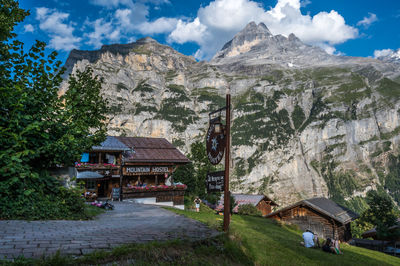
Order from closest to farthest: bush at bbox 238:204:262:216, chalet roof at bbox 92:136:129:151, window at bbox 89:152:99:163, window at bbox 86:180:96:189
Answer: chalet roof at bbox 92:136:129:151 < window at bbox 86:180:96:189 < window at bbox 89:152:99:163 < bush at bbox 238:204:262:216

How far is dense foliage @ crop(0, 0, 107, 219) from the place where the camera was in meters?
8.69

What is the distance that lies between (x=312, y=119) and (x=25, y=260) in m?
213

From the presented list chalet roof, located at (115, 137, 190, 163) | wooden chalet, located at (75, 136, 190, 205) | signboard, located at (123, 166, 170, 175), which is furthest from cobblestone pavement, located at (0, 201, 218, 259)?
chalet roof, located at (115, 137, 190, 163)

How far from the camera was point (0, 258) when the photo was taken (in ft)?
15.3

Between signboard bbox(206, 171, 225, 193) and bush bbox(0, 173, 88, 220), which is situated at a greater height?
signboard bbox(206, 171, 225, 193)

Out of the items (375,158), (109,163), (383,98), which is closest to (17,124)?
(109,163)

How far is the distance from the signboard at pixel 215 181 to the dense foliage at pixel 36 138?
209 inches

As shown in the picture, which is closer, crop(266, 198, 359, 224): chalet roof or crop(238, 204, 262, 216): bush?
crop(266, 198, 359, 224): chalet roof

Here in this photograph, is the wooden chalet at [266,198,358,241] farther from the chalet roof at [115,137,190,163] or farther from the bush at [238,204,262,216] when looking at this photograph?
the chalet roof at [115,137,190,163]

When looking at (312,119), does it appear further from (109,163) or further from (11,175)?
(11,175)

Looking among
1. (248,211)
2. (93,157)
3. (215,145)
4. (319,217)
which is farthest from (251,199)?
(215,145)

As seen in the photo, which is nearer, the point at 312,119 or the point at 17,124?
the point at 17,124

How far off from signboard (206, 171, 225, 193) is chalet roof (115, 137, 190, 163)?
2139cm

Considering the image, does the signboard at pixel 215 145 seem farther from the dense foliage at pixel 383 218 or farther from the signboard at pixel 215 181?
the dense foliage at pixel 383 218
